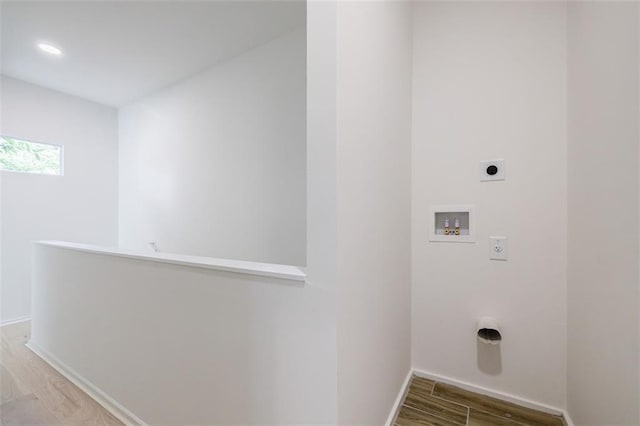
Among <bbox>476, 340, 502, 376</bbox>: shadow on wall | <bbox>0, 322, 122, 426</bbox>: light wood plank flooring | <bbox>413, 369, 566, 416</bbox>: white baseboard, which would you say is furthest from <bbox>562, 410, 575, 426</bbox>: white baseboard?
<bbox>0, 322, 122, 426</bbox>: light wood plank flooring

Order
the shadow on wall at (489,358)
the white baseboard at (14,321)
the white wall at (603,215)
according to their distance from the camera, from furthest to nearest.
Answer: the white baseboard at (14,321), the shadow on wall at (489,358), the white wall at (603,215)

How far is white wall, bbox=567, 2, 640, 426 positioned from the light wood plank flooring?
2383 millimetres

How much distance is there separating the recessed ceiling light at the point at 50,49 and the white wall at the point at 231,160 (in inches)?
36.0

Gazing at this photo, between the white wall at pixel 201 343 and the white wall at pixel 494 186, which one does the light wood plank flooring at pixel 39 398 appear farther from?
the white wall at pixel 494 186

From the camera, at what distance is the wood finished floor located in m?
1.43

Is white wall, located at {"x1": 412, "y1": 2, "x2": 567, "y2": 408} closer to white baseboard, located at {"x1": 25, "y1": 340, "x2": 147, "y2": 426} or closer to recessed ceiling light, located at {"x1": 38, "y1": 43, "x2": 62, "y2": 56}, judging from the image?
white baseboard, located at {"x1": 25, "y1": 340, "x2": 147, "y2": 426}

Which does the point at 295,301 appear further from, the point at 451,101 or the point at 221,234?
the point at 221,234

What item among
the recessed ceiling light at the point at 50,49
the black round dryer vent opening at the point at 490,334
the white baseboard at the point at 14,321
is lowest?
the white baseboard at the point at 14,321

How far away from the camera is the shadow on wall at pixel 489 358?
5.30ft

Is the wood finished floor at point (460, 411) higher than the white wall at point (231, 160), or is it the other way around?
the white wall at point (231, 160)

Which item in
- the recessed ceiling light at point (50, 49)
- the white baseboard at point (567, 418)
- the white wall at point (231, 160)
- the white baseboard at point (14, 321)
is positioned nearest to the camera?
the white baseboard at point (567, 418)

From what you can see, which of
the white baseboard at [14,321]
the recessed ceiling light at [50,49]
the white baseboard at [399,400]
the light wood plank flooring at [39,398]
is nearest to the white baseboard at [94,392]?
the light wood plank flooring at [39,398]

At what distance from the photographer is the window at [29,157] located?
2932 millimetres

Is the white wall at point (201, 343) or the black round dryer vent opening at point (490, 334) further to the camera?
the black round dryer vent opening at point (490, 334)
